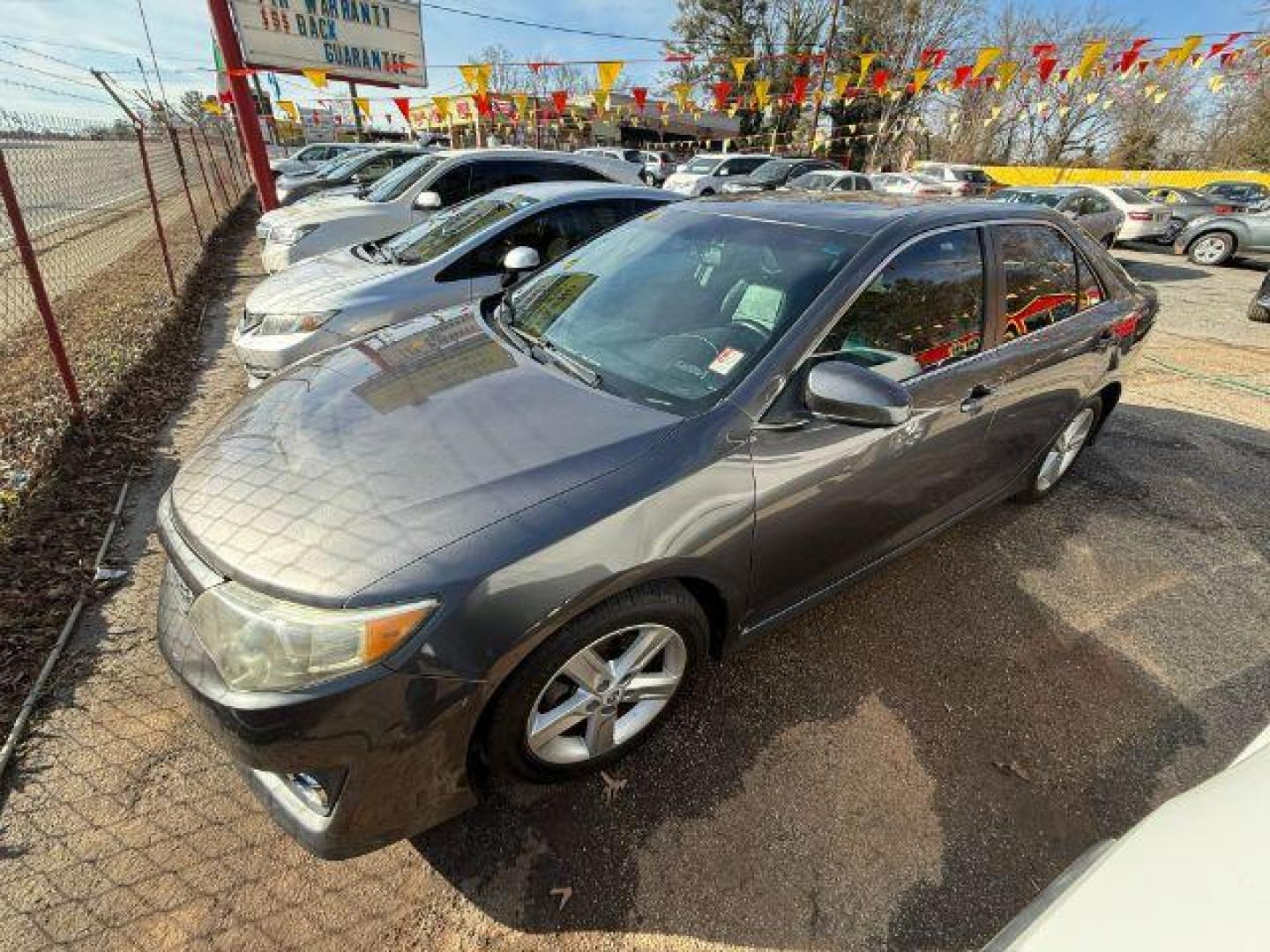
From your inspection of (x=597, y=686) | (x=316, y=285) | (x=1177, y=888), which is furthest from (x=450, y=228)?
(x=1177, y=888)

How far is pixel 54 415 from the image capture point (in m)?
3.90

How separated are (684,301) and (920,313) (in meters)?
0.87

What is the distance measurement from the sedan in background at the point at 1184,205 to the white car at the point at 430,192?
48.1ft

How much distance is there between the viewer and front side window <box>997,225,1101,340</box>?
8.83 feet

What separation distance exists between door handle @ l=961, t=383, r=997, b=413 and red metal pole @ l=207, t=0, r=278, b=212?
1105cm

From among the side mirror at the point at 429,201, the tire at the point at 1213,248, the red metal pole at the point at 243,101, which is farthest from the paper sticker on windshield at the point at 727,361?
the tire at the point at 1213,248

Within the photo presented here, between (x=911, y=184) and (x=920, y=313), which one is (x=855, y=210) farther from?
(x=911, y=184)

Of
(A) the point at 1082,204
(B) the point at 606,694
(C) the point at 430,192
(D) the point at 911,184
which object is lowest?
(B) the point at 606,694

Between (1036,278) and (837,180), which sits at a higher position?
(837,180)

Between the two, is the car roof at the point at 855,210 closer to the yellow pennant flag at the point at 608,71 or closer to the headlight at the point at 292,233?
the headlight at the point at 292,233

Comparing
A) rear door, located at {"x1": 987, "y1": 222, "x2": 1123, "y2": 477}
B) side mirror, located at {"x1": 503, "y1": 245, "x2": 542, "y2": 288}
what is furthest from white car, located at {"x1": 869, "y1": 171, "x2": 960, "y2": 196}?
side mirror, located at {"x1": 503, "y1": 245, "x2": 542, "y2": 288}

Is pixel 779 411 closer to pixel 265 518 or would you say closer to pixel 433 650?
pixel 433 650

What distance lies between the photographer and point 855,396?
1854mm

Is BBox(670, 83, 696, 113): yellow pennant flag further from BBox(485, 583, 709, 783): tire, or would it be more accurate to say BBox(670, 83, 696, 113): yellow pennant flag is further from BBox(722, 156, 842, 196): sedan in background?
BBox(485, 583, 709, 783): tire
